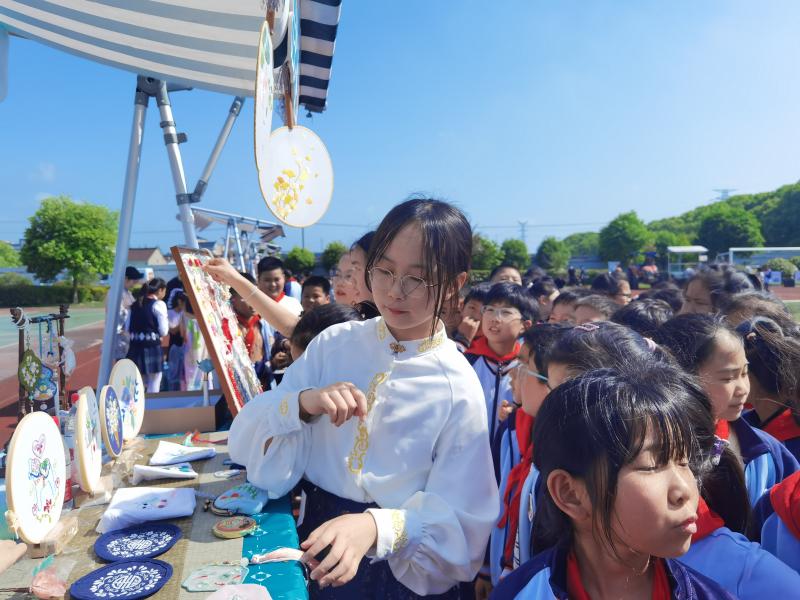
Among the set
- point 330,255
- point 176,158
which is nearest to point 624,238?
point 330,255

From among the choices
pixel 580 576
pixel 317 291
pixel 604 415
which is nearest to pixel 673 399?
pixel 604 415

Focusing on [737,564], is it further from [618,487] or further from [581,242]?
[581,242]

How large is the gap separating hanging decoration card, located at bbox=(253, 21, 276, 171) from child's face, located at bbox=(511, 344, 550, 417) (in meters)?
1.20

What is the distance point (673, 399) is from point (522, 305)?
89.4 inches

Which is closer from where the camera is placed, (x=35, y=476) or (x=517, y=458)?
(x=35, y=476)

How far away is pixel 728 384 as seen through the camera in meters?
1.89

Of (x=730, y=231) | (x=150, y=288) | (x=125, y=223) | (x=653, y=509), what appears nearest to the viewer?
(x=653, y=509)

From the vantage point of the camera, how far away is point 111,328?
2.74 m

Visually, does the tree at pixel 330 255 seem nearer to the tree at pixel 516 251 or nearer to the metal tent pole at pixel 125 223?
the tree at pixel 516 251

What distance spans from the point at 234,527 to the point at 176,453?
0.72 metres

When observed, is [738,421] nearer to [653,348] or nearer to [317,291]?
[653,348]

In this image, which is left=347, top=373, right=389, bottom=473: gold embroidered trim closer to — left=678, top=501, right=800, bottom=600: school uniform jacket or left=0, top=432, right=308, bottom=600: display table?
left=0, top=432, right=308, bottom=600: display table

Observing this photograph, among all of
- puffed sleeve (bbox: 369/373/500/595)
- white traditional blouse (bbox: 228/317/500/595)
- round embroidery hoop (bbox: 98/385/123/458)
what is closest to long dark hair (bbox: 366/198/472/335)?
white traditional blouse (bbox: 228/317/500/595)

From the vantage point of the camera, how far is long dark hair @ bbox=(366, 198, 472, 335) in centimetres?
131
